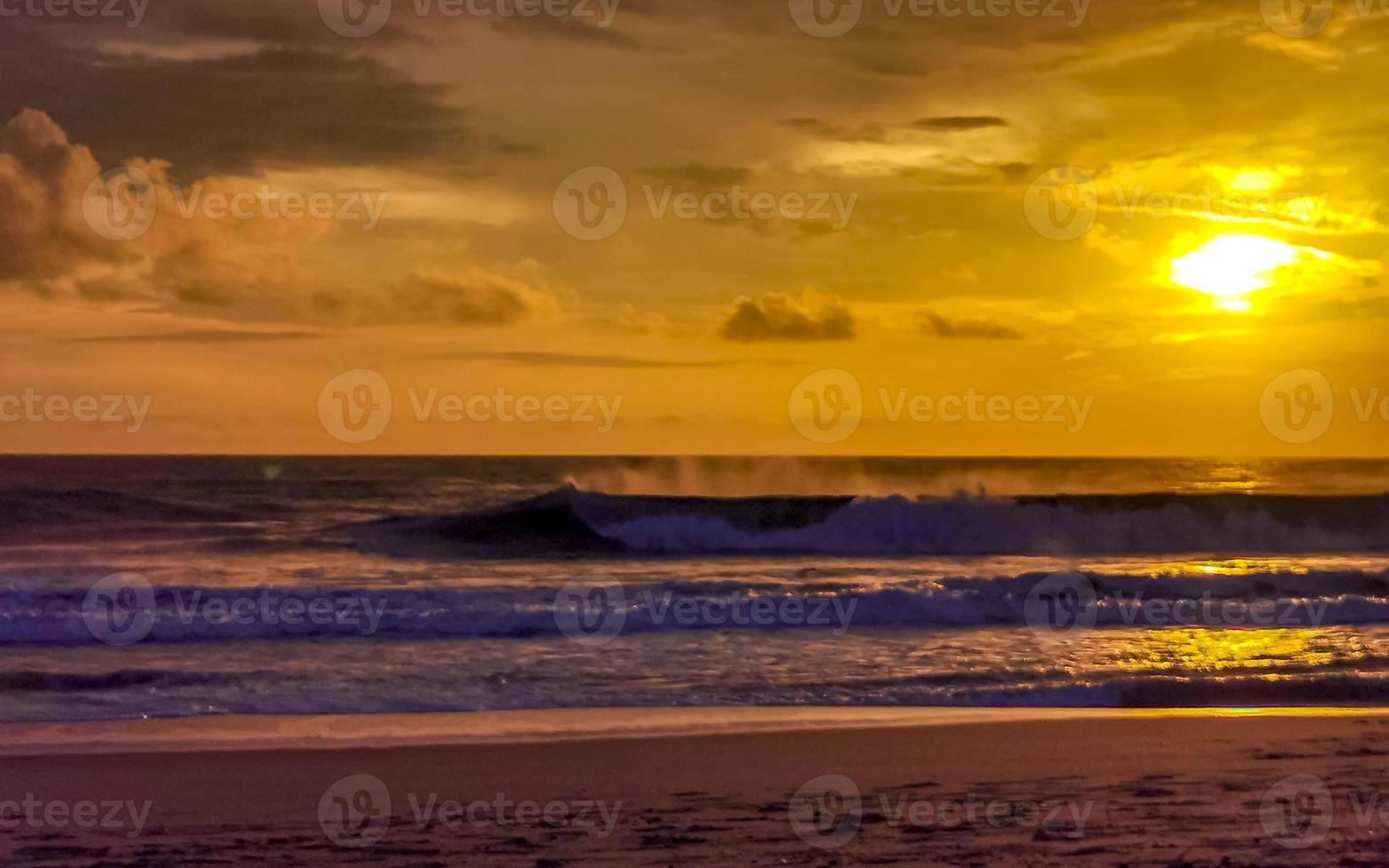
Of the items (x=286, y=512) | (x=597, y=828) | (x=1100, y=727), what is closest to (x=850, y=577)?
(x=1100, y=727)

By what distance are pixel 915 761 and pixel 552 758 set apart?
2173 mm
